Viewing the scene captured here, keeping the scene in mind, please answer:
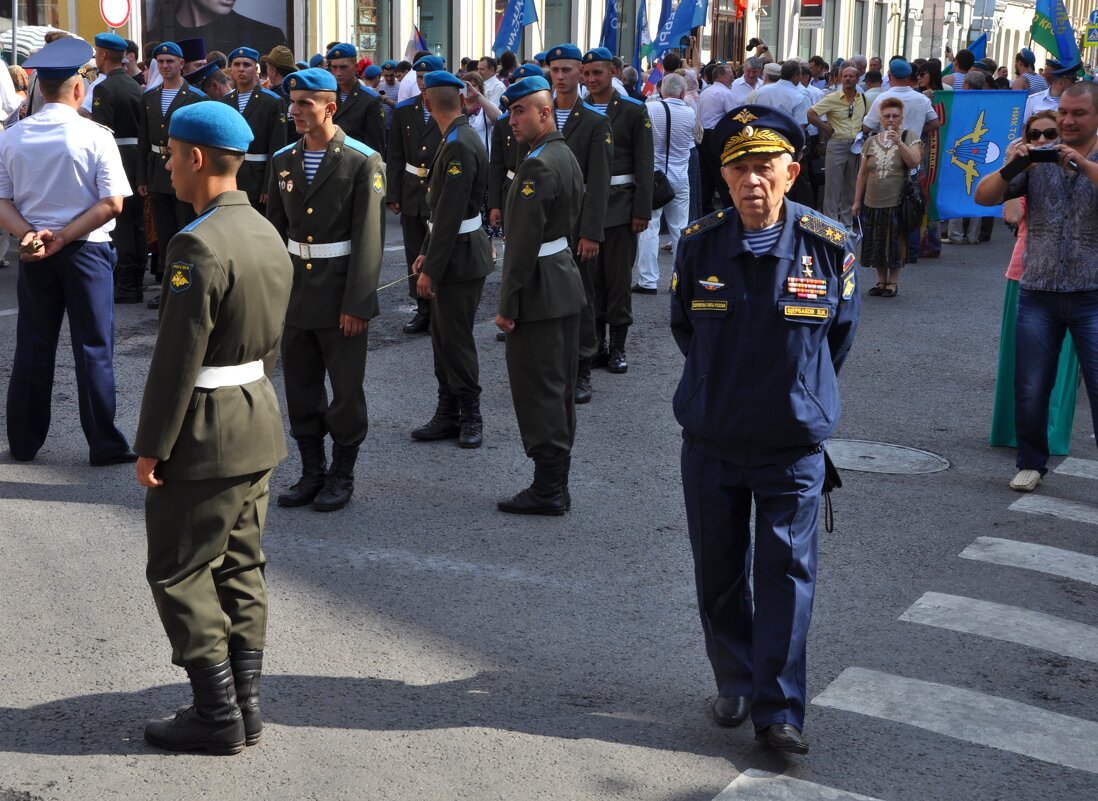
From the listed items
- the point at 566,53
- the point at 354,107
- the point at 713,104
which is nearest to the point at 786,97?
the point at 713,104

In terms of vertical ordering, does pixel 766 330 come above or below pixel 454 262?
above

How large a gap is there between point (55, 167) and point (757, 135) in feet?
13.8

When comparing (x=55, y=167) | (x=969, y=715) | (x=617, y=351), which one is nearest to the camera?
(x=969, y=715)

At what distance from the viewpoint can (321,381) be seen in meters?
6.83

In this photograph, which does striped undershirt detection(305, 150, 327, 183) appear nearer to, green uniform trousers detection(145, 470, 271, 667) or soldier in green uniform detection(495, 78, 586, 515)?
soldier in green uniform detection(495, 78, 586, 515)

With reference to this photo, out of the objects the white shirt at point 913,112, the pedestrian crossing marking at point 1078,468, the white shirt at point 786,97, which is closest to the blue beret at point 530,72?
the pedestrian crossing marking at point 1078,468

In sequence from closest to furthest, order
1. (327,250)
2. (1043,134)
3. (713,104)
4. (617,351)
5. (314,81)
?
(314,81), (327,250), (1043,134), (617,351), (713,104)

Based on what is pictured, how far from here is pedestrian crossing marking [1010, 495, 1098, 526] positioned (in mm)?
6883

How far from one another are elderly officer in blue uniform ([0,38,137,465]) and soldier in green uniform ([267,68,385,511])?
1027 millimetres

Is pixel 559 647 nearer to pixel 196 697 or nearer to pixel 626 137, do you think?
pixel 196 697

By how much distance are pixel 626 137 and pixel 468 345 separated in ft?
8.29

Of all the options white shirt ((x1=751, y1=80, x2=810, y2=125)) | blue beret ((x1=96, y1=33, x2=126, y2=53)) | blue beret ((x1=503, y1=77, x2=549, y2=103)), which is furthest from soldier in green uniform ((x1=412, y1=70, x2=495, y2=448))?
white shirt ((x1=751, y1=80, x2=810, y2=125))

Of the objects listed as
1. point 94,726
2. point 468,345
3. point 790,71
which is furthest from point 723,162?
point 790,71

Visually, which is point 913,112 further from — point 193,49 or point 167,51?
A: point 167,51
